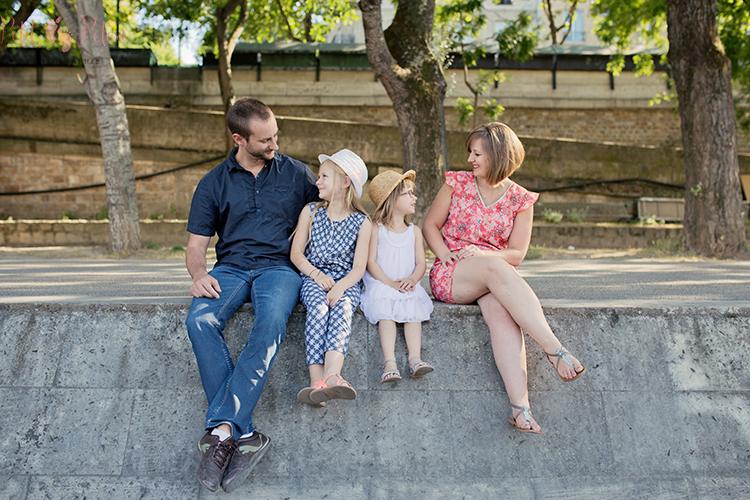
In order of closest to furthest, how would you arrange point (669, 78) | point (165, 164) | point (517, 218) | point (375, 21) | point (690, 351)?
point (690, 351), point (517, 218), point (375, 21), point (165, 164), point (669, 78)

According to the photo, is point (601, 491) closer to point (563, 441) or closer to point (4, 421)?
point (563, 441)

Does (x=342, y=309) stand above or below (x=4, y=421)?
above

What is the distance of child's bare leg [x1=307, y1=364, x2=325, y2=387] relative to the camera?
9.86ft

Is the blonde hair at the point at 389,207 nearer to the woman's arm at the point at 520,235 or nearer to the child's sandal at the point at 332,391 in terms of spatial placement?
the woman's arm at the point at 520,235

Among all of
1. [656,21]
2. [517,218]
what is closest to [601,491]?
[517,218]

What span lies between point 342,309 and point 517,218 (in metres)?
1.28

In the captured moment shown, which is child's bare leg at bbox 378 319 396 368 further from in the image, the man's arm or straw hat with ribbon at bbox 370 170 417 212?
the man's arm

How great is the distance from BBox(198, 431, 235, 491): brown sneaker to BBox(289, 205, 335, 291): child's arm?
103cm

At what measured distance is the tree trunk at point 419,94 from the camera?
352 inches

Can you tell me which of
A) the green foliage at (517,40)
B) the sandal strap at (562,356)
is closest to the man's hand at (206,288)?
the sandal strap at (562,356)

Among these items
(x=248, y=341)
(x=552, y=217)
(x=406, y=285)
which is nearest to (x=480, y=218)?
(x=406, y=285)

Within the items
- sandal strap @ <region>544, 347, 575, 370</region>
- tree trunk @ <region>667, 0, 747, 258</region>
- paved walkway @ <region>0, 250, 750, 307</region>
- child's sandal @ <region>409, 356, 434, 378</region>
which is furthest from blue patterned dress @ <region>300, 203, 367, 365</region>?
tree trunk @ <region>667, 0, 747, 258</region>

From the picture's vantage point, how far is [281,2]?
17.4m

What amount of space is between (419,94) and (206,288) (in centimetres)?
652
